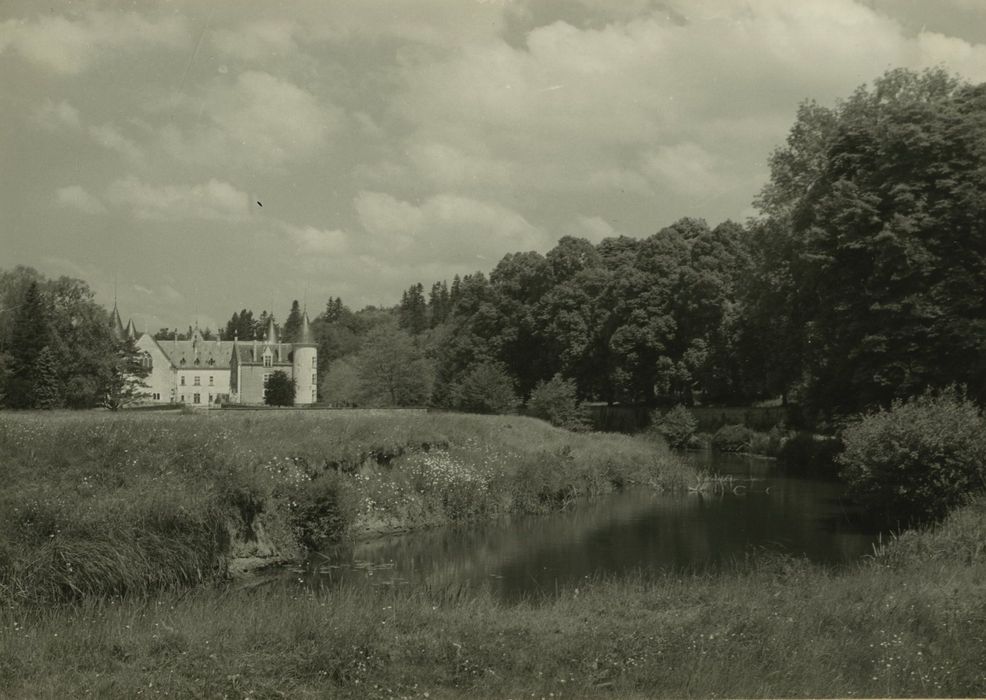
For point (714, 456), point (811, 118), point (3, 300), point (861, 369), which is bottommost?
point (714, 456)

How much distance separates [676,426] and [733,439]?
11.5 ft

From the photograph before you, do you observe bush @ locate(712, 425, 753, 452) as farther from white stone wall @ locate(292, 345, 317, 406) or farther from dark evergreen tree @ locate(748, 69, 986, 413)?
white stone wall @ locate(292, 345, 317, 406)

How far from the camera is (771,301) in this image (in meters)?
39.6

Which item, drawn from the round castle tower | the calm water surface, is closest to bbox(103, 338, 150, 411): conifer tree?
the round castle tower

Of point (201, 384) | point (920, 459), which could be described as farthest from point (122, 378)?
point (201, 384)

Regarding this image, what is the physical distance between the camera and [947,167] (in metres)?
29.6

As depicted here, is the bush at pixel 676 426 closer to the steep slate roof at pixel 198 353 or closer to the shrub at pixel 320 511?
the shrub at pixel 320 511

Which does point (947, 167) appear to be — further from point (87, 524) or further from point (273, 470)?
point (87, 524)

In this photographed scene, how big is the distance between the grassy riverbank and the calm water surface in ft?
3.58

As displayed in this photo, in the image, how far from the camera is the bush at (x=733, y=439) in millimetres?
47719

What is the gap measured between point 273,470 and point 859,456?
15614mm

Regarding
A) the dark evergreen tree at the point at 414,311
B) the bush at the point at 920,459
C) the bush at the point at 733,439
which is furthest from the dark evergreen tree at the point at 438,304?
the bush at the point at 920,459

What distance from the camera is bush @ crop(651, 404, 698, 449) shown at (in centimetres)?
4753

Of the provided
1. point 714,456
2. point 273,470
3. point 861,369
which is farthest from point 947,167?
point 273,470
